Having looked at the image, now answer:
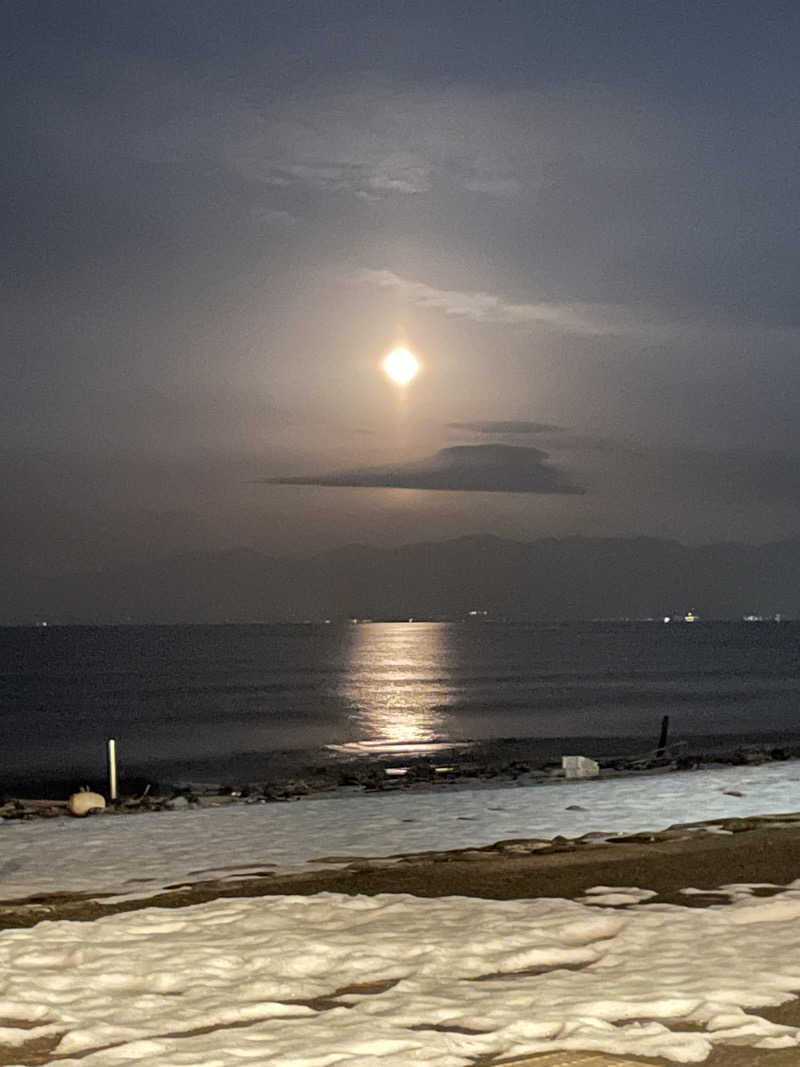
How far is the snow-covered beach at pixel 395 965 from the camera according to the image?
18.1 ft

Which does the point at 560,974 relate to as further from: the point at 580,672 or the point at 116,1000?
the point at 580,672

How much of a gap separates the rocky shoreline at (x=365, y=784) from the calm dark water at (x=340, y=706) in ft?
33.1

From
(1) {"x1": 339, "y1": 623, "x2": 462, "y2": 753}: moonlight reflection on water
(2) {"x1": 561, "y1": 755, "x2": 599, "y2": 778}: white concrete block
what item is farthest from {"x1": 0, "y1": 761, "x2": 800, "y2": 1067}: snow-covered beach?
(1) {"x1": 339, "y1": 623, "x2": 462, "y2": 753}: moonlight reflection on water

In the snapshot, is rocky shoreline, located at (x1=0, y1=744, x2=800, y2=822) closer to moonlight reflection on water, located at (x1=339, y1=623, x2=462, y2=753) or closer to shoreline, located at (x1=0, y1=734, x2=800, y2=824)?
shoreline, located at (x1=0, y1=734, x2=800, y2=824)

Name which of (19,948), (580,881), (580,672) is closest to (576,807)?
(580,881)

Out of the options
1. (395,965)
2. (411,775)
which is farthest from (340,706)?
(395,965)

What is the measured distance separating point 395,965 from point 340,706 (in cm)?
8011

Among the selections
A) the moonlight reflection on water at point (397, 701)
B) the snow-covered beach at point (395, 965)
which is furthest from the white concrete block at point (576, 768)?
the moonlight reflection on water at point (397, 701)

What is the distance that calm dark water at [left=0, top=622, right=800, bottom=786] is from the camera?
60.2 meters

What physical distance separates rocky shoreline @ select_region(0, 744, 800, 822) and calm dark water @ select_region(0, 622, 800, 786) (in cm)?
1010

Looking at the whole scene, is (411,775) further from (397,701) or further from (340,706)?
(397,701)

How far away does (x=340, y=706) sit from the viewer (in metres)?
86.5

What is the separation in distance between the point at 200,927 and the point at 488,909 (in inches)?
72.1

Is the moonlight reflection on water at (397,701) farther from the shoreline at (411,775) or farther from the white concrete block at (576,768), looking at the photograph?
the white concrete block at (576,768)
